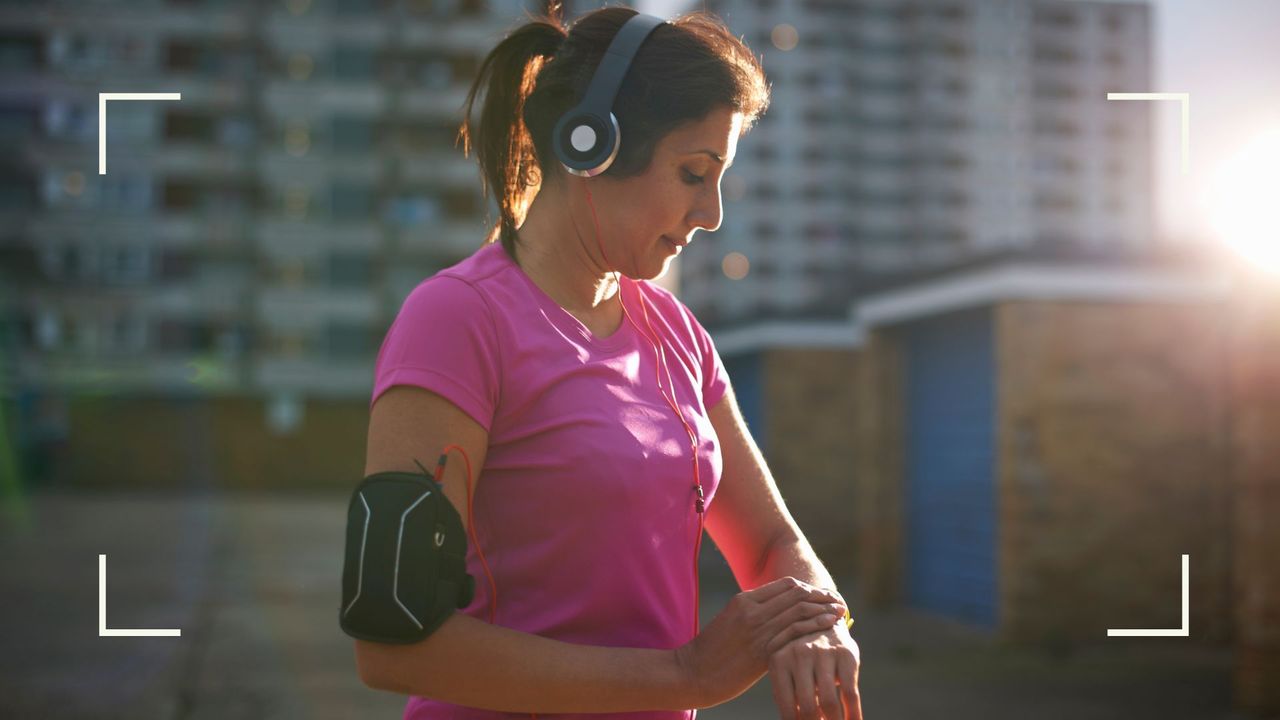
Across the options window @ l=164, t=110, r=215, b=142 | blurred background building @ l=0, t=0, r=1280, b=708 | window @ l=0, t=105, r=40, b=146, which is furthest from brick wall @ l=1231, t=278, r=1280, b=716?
window @ l=0, t=105, r=40, b=146

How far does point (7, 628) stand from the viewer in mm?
11539

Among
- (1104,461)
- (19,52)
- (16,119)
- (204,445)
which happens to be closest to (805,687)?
(1104,461)

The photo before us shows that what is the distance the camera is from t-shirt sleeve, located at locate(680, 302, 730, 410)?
1.72 meters

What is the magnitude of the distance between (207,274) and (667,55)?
45.7m

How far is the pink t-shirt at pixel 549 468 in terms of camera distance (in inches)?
53.7

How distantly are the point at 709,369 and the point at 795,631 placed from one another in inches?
18.7

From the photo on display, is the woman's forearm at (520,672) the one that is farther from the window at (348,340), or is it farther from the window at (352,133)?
the window at (352,133)

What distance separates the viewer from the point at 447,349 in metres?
1.34

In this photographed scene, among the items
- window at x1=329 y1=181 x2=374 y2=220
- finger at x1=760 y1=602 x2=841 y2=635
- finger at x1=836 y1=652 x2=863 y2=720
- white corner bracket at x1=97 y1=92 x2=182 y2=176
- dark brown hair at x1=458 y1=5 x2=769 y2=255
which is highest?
window at x1=329 y1=181 x2=374 y2=220

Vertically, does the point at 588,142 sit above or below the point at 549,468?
above

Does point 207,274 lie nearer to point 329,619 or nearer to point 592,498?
point 329,619

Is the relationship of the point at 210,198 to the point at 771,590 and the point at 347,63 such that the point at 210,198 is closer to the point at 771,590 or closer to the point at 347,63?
the point at 347,63

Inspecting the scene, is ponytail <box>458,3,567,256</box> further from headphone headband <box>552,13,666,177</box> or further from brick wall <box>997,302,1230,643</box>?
brick wall <box>997,302,1230,643</box>

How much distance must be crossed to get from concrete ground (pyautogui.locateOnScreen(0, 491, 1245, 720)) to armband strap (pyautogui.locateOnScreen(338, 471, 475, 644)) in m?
6.97
